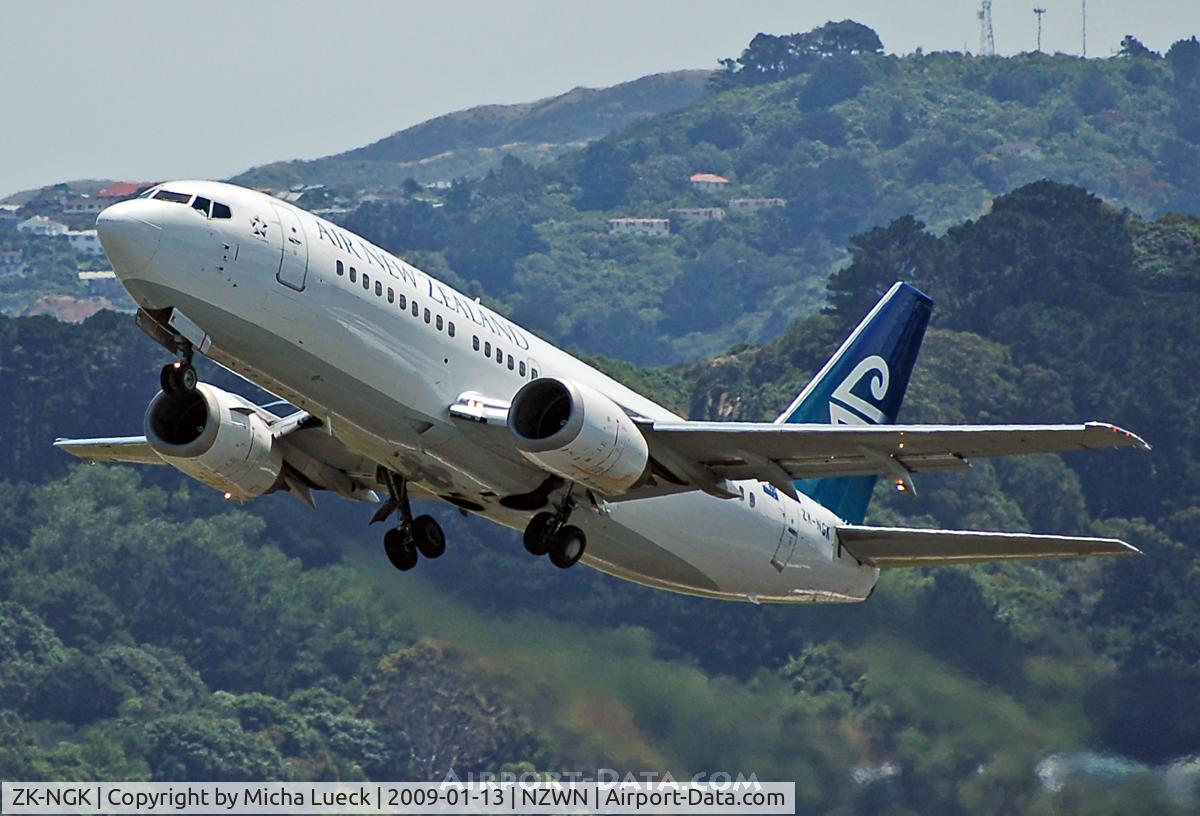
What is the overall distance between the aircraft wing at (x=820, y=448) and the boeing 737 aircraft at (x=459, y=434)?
0.15 ft

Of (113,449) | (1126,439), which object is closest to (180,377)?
(113,449)

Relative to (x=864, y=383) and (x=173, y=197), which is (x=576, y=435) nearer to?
(x=173, y=197)

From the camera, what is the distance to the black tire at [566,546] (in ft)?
120

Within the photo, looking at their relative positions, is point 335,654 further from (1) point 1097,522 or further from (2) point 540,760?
(1) point 1097,522

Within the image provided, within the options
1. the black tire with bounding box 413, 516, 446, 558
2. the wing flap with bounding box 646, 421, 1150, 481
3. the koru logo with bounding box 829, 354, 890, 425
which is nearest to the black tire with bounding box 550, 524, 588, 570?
the wing flap with bounding box 646, 421, 1150, 481

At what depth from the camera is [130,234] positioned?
105ft

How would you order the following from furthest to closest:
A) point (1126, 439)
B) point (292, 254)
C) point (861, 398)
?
point (861, 398)
point (292, 254)
point (1126, 439)

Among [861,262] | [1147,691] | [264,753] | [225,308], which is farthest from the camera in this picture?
[861,262]

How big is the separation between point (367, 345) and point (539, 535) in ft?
15.1

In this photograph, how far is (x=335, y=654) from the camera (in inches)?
3435

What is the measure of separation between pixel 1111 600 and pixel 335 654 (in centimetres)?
2872

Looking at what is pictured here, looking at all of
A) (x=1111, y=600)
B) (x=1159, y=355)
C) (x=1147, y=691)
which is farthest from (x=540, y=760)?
(x=1159, y=355)

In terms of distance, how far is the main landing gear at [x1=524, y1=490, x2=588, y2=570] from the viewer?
120 ft

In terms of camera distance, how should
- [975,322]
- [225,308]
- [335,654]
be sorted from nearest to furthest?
[225,308], [335,654], [975,322]
